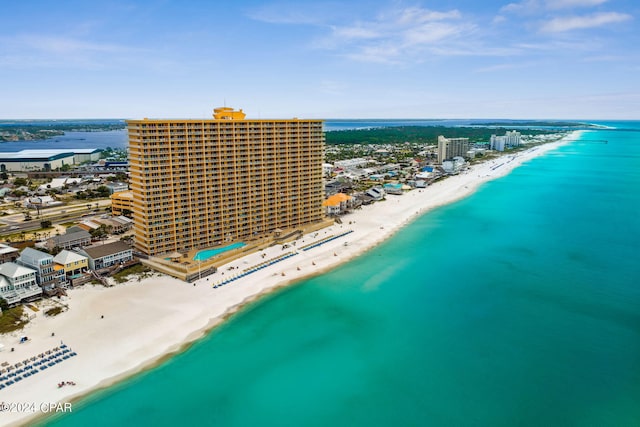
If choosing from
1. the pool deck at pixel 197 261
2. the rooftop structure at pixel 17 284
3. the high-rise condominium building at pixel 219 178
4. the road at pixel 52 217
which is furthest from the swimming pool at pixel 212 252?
the road at pixel 52 217

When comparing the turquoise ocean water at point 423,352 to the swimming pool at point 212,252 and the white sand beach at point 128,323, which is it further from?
the swimming pool at point 212,252

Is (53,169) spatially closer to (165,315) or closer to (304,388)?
(165,315)

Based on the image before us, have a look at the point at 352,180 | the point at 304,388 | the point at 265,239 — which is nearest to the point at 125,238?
the point at 265,239

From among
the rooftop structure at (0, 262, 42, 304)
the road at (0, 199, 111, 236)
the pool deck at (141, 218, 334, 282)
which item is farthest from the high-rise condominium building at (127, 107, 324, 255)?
the road at (0, 199, 111, 236)

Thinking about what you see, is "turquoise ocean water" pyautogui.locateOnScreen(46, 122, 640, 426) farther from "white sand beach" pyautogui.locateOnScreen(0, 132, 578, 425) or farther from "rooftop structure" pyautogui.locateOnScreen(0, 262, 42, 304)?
"rooftop structure" pyautogui.locateOnScreen(0, 262, 42, 304)

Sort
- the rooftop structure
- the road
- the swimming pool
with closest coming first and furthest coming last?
the rooftop structure < the swimming pool < the road

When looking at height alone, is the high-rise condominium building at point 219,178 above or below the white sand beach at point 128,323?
above
